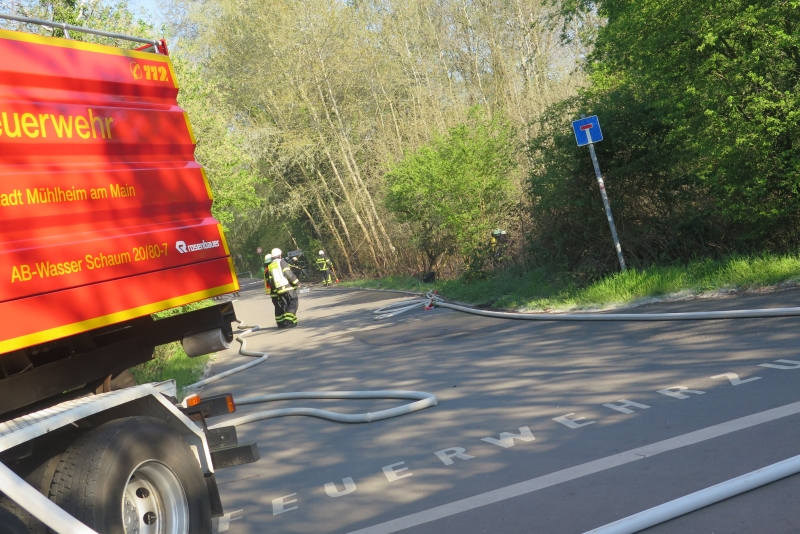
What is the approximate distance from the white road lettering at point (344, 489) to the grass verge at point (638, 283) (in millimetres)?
6931

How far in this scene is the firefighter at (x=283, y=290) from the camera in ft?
61.5

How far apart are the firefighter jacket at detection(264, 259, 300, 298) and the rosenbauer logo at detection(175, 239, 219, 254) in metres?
13.5

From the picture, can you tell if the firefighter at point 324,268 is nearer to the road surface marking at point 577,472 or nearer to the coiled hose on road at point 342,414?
the coiled hose on road at point 342,414

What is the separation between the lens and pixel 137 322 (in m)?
5.23

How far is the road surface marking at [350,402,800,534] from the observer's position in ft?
15.0

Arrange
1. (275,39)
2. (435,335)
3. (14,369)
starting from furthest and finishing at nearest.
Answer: (275,39), (435,335), (14,369)

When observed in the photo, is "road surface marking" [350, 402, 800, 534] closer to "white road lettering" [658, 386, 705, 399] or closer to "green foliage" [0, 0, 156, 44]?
"white road lettering" [658, 386, 705, 399]

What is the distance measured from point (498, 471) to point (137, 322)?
8.56 feet

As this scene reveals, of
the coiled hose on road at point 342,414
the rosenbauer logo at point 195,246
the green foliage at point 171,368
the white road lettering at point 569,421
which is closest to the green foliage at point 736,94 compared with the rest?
the coiled hose on road at point 342,414

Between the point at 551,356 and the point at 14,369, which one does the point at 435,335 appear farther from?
the point at 14,369

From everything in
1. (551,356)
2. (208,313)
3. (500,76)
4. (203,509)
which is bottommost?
(551,356)

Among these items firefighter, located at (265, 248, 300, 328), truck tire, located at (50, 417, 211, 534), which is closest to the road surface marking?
truck tire, located at (50, 417, 211, 534)

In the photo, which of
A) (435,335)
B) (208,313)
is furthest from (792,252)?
(208,313)

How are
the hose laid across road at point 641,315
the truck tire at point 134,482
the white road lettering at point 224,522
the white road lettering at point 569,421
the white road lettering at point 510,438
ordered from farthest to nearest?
1. the hose laid across road at point 641,315
2. the white road lettering at point 569,421
3. the white road lettering at point 510,438
4. the white road lettering at point 224,522
5. the truck tire at point 134,482
